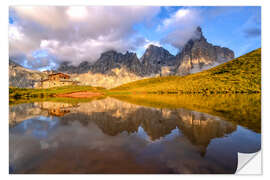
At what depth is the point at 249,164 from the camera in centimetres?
451

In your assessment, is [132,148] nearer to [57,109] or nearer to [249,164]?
[249,164]

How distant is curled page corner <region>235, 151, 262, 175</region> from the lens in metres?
4.07

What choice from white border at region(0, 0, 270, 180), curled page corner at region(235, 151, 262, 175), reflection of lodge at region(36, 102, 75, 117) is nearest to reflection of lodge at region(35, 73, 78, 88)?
reflection of lodge at region(36, 102, 75, 117)

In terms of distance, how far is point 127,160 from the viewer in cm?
398

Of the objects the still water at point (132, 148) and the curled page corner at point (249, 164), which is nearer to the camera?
the still water at point (132, 148)

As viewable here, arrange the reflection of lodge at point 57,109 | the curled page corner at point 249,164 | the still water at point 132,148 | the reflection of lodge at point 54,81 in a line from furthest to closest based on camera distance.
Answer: the reflection of lodge at point 54,81
the reflection of lodge at point 57,109
the curled page corner at point 249,164
the still water at point 132,148

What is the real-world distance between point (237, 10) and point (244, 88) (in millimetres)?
26912

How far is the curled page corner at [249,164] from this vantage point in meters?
4.07

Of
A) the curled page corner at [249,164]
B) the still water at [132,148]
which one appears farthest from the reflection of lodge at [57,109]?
the curled page corner at [249,164]

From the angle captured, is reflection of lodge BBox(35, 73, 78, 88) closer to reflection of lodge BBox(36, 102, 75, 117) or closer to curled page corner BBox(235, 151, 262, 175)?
Result: reflection of lodge BBox(36, 102, 75, 117)
